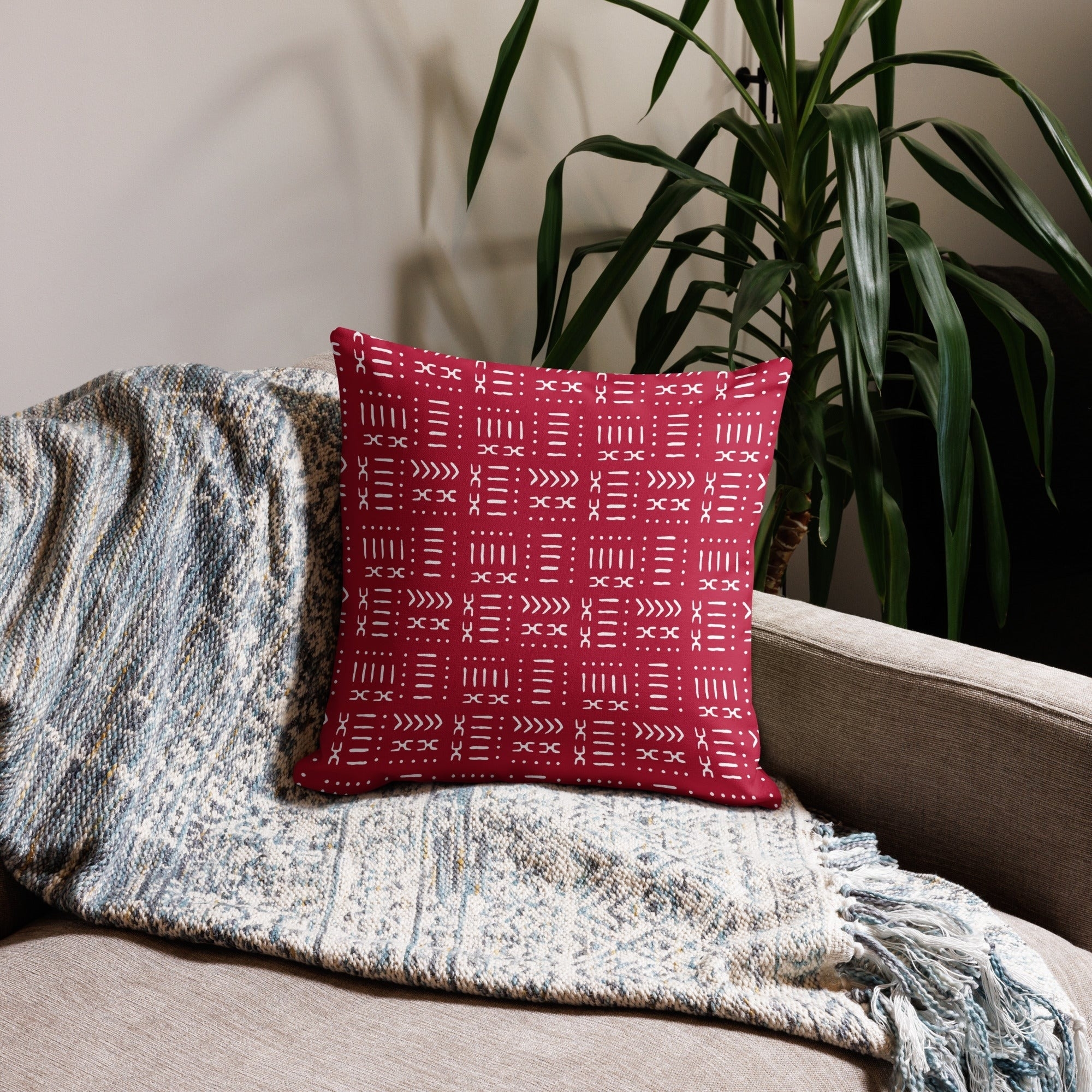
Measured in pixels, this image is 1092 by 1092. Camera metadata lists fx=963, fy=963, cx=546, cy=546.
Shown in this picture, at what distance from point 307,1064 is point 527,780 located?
330 millimetres

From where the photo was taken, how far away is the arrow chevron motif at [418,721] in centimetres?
86

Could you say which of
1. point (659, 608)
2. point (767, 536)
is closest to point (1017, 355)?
point (767, 536)

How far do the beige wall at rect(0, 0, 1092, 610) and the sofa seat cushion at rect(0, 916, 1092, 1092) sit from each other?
78 centimetres

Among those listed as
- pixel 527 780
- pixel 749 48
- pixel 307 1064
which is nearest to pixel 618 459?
pixel 527 780

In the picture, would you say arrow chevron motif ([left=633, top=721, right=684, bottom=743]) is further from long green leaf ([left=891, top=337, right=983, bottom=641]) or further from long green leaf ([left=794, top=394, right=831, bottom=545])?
long green leaf ([left=891, top=337, right=983, bottom=641])

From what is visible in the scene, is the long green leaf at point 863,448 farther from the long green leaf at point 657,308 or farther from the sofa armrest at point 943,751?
the long green leaf at point 657,308

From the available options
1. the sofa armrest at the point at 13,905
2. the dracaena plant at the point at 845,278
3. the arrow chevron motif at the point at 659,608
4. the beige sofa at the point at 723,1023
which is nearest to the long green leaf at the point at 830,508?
the dracaena plant at the point at 845,278

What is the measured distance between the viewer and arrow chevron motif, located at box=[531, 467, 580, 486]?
2.89ft

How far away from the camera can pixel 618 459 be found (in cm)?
89

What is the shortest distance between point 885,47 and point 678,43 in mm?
282

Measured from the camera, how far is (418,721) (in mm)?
863

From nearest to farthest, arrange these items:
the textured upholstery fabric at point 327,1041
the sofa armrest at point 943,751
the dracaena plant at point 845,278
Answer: the textured upholstery fabric at point 327,1041 < the sofa armrest at point 943,751 < the dracaena plant at point 845,278

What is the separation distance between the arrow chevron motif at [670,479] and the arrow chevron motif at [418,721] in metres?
Result: 0.29

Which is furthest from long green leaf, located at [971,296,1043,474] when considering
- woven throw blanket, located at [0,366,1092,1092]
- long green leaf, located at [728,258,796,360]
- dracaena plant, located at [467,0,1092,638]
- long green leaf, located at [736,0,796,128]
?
woven throw blanket, located at [0,366,1092,1092]
